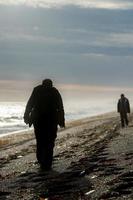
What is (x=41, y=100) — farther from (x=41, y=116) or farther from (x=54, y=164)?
(x=54, y=164)

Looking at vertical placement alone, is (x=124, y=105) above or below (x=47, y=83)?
below

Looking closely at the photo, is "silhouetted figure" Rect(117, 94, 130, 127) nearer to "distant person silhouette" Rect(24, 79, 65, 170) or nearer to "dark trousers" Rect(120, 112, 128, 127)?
"dark trousers" Rect(120, 112, 128, 127)

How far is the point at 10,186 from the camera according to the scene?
12742 mm

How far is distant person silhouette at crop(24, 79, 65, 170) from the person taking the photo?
16438 millimetres

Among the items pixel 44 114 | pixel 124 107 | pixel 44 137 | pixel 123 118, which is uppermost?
pixel 124 107

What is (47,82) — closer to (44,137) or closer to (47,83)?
(47,83)

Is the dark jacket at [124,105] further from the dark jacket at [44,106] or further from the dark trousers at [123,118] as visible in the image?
the dark jacket at [44,106]

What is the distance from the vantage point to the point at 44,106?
1652 centimetres

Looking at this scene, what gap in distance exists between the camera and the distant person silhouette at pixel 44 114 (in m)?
16.4

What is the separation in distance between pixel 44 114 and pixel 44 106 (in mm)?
218

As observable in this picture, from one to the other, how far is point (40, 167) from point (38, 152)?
532mm

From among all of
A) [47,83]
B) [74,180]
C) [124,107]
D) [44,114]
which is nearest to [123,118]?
[124,107]

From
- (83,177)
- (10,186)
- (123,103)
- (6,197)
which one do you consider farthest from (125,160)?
(123,103)

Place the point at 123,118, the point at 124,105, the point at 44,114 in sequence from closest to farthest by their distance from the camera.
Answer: the point at 44,114
the point at 123,118
the point at 124,105
